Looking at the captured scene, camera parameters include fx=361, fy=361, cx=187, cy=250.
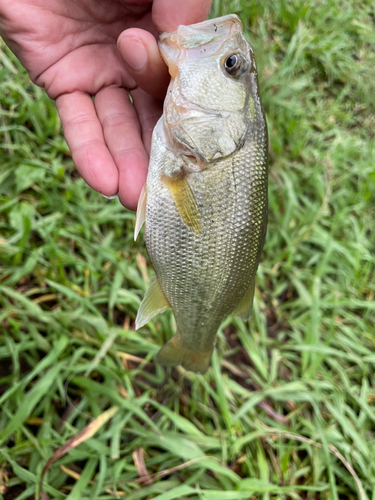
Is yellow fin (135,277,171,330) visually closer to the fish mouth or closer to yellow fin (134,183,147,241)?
yellow fin (134,183,147,241)

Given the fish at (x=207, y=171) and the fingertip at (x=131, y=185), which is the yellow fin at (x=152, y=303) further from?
the fingertip at (x=131, y=185)

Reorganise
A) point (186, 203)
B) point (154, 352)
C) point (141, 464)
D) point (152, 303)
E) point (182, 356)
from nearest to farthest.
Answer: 1. point (186, 203)
2. point (152, 303)
3. point (182, 356)
4. point (141, 464)
5. point (154, 352)

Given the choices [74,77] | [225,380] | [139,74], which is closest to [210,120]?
[139,74]

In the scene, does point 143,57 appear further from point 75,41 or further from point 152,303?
point 152,303

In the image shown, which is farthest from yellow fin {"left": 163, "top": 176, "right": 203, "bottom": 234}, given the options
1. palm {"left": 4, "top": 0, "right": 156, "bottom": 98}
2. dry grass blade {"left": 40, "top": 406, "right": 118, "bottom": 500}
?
dry grass blade {"left": 40, "top": 406, "right": 118, "bottom": 500}

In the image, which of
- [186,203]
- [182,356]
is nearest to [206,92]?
[186,203]

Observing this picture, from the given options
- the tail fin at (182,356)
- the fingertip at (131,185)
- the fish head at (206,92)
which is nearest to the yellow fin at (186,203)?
the fish head at (206,92)
